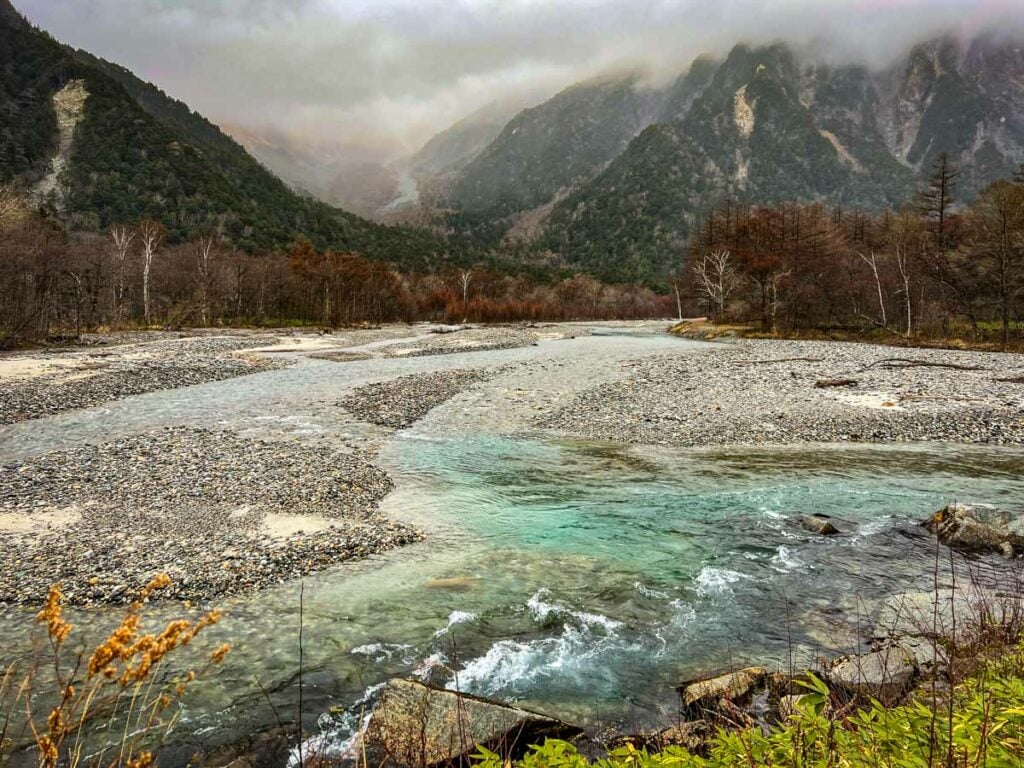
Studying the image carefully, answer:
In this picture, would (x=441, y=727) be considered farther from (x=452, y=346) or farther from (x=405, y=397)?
(x=452, y=346)

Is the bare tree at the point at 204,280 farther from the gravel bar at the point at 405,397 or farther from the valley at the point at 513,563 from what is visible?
the gravel bar at the point at 405,397

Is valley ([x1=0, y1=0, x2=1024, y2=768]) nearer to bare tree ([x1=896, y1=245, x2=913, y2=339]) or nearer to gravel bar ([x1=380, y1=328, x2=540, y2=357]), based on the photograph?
gravel bar ([x1=380, y1=328, x2=540, y2=357])

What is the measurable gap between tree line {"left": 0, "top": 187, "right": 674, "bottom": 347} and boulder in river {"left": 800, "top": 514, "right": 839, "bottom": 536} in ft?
195

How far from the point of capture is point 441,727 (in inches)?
223

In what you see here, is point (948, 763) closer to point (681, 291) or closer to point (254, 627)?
point (254, 627)

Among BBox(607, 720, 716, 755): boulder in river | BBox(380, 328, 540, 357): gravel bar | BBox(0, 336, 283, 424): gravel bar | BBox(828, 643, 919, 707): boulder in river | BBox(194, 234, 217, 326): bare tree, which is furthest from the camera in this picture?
BBox(194, 234, 217, 326): bare tree

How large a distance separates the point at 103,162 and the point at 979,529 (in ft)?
621

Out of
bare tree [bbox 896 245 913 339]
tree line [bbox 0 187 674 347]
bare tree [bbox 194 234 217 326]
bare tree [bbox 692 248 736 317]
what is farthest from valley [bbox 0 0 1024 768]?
bare tree [bbox 194 234 217 326]

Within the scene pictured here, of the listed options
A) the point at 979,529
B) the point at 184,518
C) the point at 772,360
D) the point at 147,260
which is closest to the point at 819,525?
the point at 979,529

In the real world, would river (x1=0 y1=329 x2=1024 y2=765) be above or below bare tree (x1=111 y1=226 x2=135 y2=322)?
below

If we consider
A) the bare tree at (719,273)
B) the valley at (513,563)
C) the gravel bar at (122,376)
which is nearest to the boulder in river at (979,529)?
the valley at (513,563)

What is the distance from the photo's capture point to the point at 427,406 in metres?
26.7

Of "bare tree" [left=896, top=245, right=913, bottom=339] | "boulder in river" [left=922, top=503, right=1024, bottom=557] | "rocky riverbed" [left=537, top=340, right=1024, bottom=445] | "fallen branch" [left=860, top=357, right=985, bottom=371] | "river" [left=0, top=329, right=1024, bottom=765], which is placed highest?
"bare tree" [left=896, top=245, right=913, bottom=339]

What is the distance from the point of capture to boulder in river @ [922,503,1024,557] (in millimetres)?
10633
